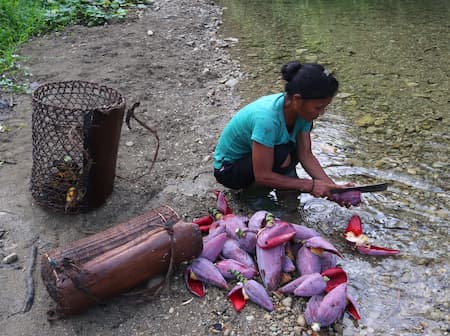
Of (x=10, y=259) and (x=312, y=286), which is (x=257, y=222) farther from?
(x=10, y=259)

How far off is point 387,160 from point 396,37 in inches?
145

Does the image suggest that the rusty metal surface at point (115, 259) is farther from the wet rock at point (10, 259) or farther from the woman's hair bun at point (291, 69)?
the woman's hair bun at point (291, 69)

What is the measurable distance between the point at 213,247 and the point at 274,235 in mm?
324

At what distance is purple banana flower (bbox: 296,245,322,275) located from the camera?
2.61 metres

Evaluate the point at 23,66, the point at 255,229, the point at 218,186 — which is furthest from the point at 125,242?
the point at 23,66

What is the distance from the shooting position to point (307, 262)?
262 cm

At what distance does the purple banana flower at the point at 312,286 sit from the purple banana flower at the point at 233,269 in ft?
0.83

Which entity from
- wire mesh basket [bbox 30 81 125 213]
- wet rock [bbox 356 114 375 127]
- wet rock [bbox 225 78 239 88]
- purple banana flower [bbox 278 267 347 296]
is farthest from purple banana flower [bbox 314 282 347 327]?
wet rock [bbox 225 78 239 88]

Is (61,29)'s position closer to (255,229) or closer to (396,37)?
(396,37)

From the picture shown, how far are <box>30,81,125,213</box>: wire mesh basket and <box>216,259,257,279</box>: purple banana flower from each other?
0.93 metres

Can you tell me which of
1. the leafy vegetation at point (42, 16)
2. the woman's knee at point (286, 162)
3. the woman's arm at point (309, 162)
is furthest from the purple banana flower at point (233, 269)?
the leafy vegetation at point (42, 16)

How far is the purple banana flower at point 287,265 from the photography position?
264 centimetres

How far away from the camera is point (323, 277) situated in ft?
8.30

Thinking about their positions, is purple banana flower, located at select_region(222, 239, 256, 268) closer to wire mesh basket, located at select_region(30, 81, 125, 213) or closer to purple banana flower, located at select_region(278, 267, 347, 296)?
purple banana flower, located at select_region(278, 267, 347, 296)
